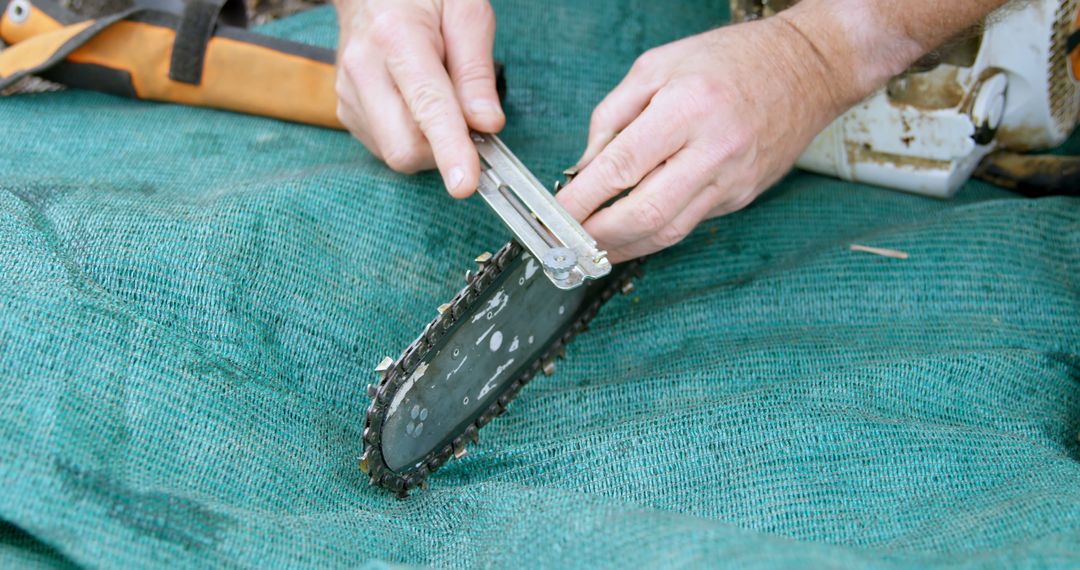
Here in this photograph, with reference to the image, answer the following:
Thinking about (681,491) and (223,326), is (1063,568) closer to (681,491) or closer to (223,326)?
(681,491)

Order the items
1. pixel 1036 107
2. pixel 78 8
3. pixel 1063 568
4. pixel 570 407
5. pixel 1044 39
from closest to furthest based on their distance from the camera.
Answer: pixel 1063 568, pixel 570 407, pixel 1044 39, pixel 1036 107, pixel 78 8

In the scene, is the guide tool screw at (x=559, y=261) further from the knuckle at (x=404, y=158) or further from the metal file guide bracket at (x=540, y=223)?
the knuckle at (x=404, y=158)

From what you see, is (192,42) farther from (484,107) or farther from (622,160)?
(622,160)

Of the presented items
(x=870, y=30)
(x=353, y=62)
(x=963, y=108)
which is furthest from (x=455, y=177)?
(x=963, y=108)

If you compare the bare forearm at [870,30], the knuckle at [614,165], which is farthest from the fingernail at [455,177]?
the bare forearm at [870,30]

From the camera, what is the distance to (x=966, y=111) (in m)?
1.92

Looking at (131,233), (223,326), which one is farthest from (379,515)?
(131,233)

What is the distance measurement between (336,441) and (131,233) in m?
0.49

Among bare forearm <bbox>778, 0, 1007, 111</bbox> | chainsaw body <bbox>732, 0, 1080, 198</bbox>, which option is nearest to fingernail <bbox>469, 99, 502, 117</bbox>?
bare forearm <bbox>778, 0, 1007, 111</bbox>

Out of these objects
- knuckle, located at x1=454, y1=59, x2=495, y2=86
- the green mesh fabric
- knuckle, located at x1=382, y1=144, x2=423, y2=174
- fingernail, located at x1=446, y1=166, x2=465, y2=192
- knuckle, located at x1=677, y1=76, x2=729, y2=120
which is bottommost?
the green mesh fabric

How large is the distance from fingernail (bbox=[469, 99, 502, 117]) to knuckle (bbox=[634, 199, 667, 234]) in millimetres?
364

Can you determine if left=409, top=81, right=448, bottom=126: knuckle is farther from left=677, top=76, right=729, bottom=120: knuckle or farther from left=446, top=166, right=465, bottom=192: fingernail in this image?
left=677, top=76, right=729, bottom=120: knuckle

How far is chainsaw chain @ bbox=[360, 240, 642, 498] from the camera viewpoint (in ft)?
4.57

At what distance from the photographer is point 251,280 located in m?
1.56
